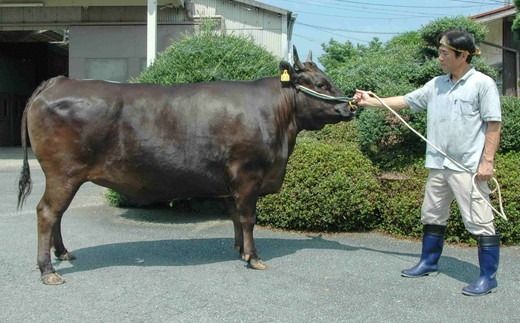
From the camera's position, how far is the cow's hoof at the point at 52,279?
5332 millimetres

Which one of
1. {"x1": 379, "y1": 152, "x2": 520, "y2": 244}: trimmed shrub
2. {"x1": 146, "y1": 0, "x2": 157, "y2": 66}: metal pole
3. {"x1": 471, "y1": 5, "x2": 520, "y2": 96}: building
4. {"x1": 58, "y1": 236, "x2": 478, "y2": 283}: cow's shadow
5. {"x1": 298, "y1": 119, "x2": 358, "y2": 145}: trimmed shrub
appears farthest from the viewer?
{"x1": 471, "y1": 5, "x2": 520, "y2": 96}: building

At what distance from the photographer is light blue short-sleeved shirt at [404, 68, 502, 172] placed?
5109 mm

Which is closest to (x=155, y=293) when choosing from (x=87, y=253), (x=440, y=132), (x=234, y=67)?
(x=87, y=253)

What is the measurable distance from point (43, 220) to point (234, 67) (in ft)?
12.1

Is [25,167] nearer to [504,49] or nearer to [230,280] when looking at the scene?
[230,280]

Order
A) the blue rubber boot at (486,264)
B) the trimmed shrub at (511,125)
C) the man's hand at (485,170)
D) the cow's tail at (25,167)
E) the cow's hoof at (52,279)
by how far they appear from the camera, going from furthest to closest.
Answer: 1. the trimmed shrub at (511,125)
2. the cow's tail at (25,167)
3. the cow's hoof at (52,279)
4. the blue rubber boot at (486,264)
5. the man's hand at (485,170)

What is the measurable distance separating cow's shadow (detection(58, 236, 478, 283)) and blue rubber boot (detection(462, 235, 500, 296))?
0.37 metres

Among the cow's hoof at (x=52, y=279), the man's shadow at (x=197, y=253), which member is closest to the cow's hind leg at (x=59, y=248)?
the man's shadow at (x=197, y=253)

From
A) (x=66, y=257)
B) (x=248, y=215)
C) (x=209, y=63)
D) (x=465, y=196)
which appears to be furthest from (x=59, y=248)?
(x=465, y=196)

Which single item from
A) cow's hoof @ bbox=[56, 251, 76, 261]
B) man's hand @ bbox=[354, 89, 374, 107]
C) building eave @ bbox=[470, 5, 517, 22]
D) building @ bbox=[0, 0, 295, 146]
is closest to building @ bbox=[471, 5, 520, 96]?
building eave @ bbox=[470, 5, 517, 22]

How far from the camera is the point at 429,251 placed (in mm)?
5719

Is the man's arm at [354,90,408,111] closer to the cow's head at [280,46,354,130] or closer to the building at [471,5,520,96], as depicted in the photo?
the cow's head at [280,46,354,130]

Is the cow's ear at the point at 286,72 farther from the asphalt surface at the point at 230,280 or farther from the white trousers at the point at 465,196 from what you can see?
the asphalt surface at the point at 230,280

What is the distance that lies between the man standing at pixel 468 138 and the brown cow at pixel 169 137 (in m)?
1.05
